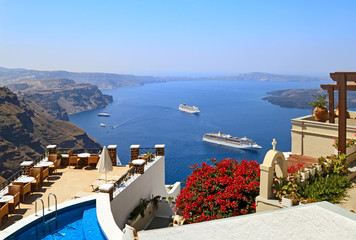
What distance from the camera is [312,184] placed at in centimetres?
928

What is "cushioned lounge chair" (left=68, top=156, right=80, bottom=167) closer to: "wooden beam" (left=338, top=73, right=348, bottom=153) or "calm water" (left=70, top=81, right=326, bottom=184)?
"wooden beam" (left=338, top=73, right=348, bottom=153)

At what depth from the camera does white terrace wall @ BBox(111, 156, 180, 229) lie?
11.3m

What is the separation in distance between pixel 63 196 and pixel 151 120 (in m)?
126

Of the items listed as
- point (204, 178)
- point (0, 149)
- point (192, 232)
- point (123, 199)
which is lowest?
point (0, 149)

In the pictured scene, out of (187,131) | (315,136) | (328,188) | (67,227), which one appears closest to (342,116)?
(315,136)

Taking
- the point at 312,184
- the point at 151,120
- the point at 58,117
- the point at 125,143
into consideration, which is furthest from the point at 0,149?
the point at 312,184

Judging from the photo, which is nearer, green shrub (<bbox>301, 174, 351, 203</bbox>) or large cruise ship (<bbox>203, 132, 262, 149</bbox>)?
green shrub (<bbox>301, 174, 351, 203</bbox>)

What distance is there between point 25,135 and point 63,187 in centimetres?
11740

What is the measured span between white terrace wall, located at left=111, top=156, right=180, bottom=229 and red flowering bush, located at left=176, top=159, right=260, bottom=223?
223 centimetres

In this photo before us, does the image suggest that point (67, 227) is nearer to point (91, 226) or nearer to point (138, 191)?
point (91, 226)

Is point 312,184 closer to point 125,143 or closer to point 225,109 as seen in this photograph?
point 125,143

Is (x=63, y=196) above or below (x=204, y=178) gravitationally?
below

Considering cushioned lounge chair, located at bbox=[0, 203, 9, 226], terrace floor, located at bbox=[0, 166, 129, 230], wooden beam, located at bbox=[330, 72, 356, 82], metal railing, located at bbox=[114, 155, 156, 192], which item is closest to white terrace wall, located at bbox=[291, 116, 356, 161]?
wooden beam, located at bbox=[330, 72, 356, 82]

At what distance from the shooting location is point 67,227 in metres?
9.00
